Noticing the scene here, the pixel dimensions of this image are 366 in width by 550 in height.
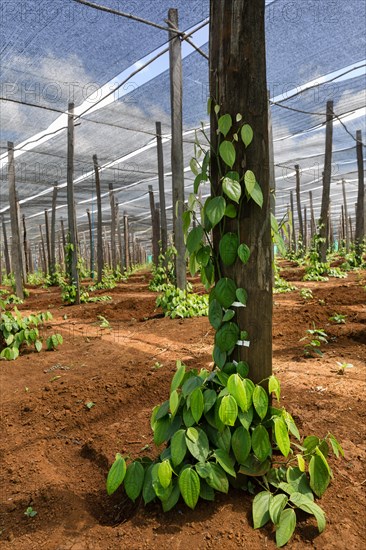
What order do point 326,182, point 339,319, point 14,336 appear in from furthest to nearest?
point 326,182
point 339,319
point 14,336

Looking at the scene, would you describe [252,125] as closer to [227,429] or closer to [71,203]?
[227,429]

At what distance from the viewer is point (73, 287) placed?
820 centimetres

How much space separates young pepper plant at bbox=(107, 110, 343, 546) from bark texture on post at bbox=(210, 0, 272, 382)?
0.04 meters

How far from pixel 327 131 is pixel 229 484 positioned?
1004cm

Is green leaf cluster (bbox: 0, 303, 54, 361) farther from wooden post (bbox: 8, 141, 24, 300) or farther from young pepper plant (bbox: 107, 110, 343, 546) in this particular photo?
wooden post (bbox: 8, 141, 24, 300)

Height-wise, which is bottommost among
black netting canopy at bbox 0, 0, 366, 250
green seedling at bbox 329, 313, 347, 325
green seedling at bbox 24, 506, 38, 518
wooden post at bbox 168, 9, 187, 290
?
green seedling at bbox 24, 506, 38, 518

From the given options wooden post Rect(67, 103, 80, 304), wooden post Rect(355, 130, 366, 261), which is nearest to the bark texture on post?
wooden post Rect(67, 103, 80, 304)

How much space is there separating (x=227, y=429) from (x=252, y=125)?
3.96 ft

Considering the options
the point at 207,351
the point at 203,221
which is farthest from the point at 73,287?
the point at 203,221

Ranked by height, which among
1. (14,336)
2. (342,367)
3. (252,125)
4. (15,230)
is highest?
(15,230)

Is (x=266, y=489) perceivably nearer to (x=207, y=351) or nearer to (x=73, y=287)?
(x=207, y=351)

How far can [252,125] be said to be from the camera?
5.24 feet

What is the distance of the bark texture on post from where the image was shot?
5.16 feet

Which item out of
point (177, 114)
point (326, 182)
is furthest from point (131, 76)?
point (326, 182)
